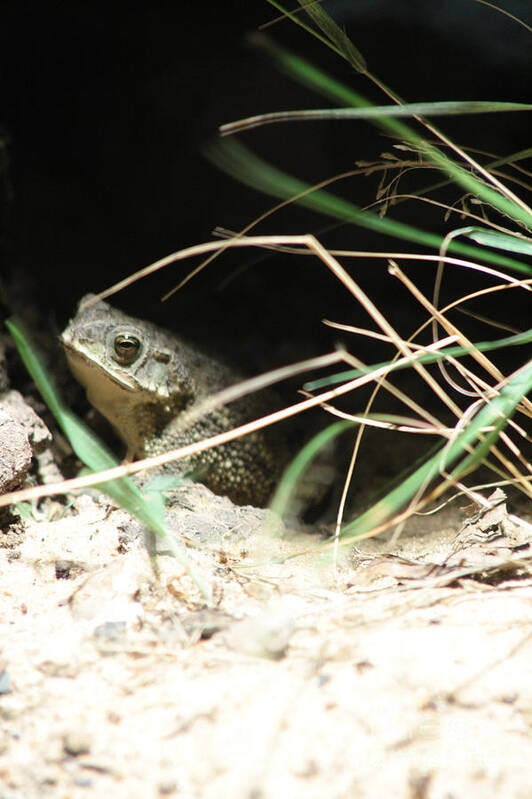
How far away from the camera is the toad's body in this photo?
259 cm

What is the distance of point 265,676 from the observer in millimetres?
1155

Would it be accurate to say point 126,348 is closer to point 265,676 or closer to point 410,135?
point 410,135

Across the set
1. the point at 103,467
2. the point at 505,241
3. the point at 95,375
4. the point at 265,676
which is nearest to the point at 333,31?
the point at 505,241

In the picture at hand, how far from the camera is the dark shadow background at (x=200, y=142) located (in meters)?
2.93

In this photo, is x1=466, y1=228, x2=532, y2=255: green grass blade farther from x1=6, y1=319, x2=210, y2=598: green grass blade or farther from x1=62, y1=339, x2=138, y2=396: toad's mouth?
x1=62, y1=339, x2=138, y2=396: toad's mouth

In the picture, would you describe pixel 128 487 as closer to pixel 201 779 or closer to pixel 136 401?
pixel 201 779

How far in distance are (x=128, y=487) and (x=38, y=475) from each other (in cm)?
119

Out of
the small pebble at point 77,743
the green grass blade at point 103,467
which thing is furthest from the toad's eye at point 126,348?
the small pebble at point 77,743

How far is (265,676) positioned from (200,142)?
3.14m

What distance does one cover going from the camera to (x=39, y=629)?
1359mm

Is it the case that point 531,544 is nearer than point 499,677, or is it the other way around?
point 499,677

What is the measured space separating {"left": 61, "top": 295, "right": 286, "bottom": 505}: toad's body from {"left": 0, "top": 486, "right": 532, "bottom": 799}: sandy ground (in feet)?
3.43

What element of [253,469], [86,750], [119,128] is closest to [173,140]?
[119,128]

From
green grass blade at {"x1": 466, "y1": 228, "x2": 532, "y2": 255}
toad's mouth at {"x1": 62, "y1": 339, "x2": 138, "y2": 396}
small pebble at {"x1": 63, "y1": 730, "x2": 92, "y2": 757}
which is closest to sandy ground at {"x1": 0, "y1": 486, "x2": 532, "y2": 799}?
small pebble at {"x1": 63, "y1": 730, "x2": 92, "y2": 757}
